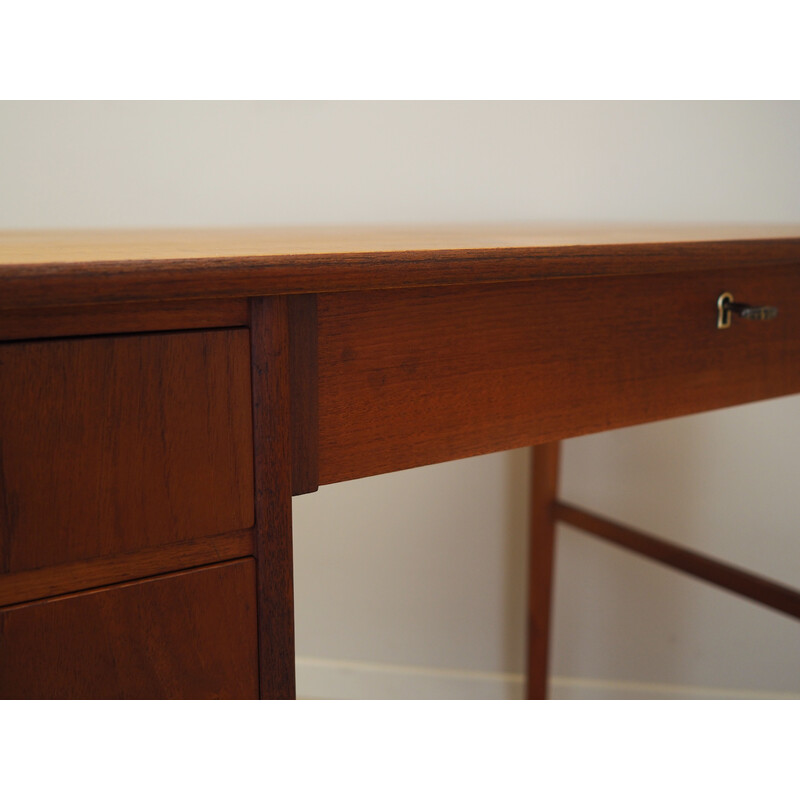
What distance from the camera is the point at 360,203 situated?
136cm

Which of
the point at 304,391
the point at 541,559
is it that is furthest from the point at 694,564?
the point at 304,391

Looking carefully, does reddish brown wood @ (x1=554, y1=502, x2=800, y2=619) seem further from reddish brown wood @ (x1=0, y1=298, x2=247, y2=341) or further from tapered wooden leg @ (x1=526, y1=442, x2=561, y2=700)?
reddish brown wood @ (x1=0, y1=298, x2=247, y2=341)

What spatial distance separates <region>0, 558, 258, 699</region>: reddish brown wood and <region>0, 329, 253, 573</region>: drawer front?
0.11 feet

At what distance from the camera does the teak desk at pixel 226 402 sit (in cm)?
49

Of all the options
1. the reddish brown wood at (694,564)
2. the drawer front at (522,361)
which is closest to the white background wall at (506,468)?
the reddish brown wood at (694,564)

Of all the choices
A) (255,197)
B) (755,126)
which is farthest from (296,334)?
(755,126)

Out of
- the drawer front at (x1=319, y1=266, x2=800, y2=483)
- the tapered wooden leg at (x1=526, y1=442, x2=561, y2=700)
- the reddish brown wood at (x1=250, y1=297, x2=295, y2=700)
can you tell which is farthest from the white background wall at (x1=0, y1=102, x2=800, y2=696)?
the reddish brown wood at (x1=250, y1=297, x2=295, y2=700)

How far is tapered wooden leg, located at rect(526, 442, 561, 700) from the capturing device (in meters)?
1.52

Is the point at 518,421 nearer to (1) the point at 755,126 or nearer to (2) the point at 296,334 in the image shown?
(2) the point at 296,334

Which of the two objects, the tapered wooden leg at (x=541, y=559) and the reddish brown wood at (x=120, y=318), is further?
the tapered wooden leg at (x=541, y=559)

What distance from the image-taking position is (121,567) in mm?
535

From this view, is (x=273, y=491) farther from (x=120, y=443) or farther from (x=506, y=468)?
(x=506, y=468)

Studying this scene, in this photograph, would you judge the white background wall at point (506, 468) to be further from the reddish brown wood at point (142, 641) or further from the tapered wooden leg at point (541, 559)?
the reddish brown wood at point (142, 641)
